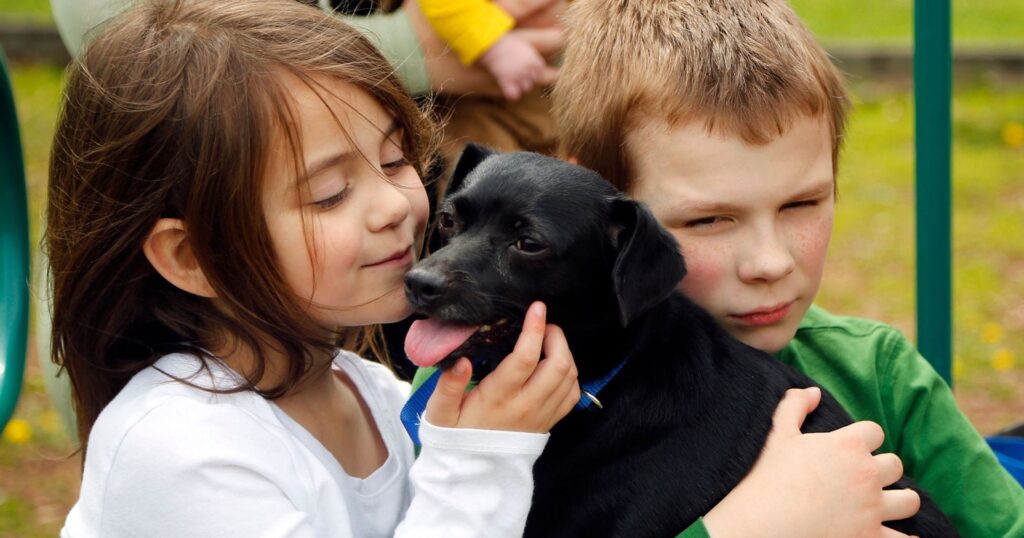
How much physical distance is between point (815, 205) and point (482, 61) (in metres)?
1.03

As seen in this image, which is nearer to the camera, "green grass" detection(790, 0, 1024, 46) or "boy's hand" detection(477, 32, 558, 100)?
"boy's hand" detection(477, 32, 558, 100)

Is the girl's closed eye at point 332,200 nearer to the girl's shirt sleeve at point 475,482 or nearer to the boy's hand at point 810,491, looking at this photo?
the girl's shirt sleeve at point 475,482

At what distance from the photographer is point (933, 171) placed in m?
3.19

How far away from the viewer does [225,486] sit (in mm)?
2277

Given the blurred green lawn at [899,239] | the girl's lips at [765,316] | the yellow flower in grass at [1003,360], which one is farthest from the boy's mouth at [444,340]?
the yellow flower in grass at [1003,360]

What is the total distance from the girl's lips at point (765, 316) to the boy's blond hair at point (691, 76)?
387 millimetres

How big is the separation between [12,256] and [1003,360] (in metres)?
4.71

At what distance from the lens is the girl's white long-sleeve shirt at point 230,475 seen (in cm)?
227

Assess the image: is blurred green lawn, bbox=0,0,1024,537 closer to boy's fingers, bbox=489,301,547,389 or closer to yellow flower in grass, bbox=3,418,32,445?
yellow flower in grass, bbox=3,418,32,445

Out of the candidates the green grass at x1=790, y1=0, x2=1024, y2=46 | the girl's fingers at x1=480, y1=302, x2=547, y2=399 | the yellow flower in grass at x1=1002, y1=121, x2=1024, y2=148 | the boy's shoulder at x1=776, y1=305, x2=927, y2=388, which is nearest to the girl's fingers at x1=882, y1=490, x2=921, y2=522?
the boy's shoulder at x1=776, y1=305, x2=927, y2=388

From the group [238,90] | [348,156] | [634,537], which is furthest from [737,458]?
[238,90]

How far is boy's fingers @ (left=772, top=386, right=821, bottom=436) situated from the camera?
2.47 meters

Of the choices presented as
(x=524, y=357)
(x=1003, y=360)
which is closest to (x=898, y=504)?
(x=524, y=357)

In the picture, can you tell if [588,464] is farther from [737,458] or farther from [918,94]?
[918,94]
